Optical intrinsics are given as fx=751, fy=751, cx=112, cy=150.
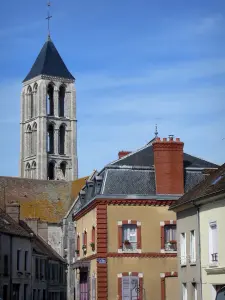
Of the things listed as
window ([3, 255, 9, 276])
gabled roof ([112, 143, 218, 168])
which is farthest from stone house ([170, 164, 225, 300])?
window ([3, 255, 9, 276])

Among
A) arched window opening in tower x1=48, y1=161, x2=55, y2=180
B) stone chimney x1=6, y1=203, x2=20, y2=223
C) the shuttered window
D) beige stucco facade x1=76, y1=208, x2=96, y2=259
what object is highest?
arched window opening in tower x1=48, y1=161, x2=55, y2=180

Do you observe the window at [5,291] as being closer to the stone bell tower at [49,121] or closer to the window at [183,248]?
the window at [183,248]

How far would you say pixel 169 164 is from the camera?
37812mm

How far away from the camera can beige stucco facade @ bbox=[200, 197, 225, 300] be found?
25.5m

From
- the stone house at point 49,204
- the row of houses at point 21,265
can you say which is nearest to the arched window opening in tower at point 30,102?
the stone house at point 49,204

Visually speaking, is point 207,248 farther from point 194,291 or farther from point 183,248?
point 183,248

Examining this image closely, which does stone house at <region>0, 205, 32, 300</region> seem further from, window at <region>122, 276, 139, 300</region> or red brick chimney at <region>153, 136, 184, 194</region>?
red brick chimney at <region>153, 136, 184, 194</region>

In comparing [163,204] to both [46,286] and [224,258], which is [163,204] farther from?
[46,286]

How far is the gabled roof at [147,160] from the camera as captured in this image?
129 ft

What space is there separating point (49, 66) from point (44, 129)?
10.8 meters

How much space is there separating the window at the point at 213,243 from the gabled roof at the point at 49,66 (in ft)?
290

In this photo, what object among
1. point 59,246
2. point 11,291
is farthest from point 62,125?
point 11,291

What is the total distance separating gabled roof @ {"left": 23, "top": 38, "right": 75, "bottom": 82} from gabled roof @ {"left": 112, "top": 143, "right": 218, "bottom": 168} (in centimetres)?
7420

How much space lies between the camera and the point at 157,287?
3575 centimetres
